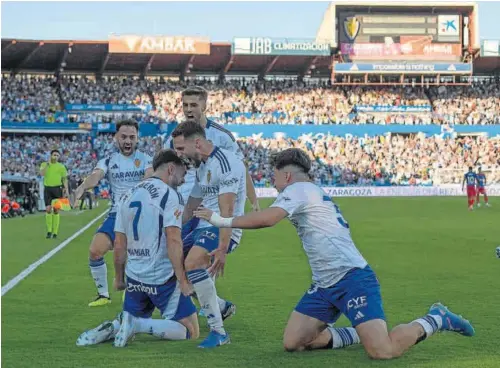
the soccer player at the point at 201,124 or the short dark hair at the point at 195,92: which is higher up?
the short dark hair at the point at 195,92

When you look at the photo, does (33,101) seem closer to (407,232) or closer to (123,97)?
(123,97)

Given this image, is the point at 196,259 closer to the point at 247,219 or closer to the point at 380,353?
the point at 247,219

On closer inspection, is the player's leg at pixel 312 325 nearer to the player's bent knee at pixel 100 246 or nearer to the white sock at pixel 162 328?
the white sock at pixel 162 328

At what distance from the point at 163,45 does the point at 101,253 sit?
54687 millimetres

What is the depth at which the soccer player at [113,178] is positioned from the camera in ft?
32.6

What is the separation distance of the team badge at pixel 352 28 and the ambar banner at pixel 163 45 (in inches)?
450

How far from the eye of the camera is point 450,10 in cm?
6812

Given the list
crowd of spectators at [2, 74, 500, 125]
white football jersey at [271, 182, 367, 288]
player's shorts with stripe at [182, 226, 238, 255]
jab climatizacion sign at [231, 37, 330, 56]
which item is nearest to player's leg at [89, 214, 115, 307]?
player's shorts with stripe at [182, 226, 238, 255]

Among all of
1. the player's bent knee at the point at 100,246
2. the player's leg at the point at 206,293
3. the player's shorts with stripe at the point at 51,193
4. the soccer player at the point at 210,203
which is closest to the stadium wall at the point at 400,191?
the player's shorts with stripe at the point at 51,193

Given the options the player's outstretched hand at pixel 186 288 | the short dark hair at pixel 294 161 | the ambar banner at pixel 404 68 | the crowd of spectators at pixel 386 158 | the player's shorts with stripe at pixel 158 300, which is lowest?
the crowd of spectators at pixel 386 158

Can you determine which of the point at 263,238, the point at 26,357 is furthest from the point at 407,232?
the point at 26,357

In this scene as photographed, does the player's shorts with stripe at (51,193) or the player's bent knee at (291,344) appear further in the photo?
the player's shorts with stripe at (51,193)

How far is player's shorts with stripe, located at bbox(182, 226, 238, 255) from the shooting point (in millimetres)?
7668

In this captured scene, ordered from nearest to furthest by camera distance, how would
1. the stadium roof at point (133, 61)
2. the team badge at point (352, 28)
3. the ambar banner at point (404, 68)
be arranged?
the stadium roof at point (133, 61)
the ambar banner at point (404, 68)
the team badge at point (352, 28)
